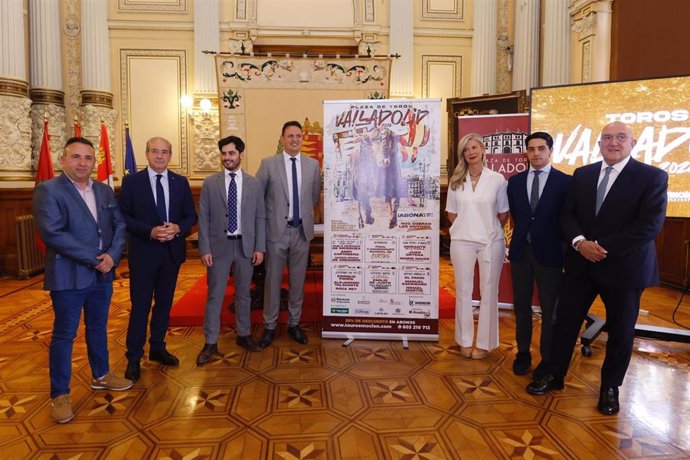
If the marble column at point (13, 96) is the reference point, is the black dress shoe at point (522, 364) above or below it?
below

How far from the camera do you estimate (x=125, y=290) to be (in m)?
5.22

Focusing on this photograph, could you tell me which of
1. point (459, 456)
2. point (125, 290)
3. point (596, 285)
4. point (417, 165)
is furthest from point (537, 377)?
point (125, 290)

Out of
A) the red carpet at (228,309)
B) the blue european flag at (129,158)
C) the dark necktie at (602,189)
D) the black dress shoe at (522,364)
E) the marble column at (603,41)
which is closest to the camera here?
the dark necktie at (602,189)

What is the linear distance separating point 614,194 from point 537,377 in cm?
116

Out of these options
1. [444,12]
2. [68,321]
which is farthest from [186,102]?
[68,321]

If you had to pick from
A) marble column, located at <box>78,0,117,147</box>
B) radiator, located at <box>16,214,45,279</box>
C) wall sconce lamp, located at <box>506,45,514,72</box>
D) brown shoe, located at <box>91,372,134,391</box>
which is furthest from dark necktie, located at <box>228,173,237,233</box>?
wall sconce lamp, located at <box>506,45,514,72</box>

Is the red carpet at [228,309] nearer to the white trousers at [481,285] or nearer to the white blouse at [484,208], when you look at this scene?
the white trousers at [481,285]

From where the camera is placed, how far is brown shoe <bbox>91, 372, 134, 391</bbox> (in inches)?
107

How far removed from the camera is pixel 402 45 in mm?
8148

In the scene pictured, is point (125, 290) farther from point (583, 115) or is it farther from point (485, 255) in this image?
point (583, 115)

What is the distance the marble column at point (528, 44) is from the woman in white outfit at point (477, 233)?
528cm

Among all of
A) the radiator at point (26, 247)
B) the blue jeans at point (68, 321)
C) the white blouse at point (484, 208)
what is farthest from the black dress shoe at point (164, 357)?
the radiator at point (26, 247)

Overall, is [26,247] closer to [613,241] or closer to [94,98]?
[94,98]

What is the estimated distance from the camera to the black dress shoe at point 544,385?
271cm
